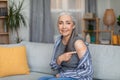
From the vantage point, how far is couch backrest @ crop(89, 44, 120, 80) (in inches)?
98.7

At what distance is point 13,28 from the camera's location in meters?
5.20

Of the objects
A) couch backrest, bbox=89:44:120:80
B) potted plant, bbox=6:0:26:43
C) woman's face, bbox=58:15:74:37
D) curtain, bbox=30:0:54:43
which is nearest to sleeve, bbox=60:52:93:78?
woman's face, bbox=58:15:74:37

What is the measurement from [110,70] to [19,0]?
11.2 feet

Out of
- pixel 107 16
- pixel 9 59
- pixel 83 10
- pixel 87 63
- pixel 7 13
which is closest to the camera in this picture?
pixel 87 63

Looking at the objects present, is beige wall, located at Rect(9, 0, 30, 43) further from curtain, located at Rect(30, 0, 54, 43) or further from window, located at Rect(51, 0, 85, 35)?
window, located at Rect(51, 0, 85, 35)

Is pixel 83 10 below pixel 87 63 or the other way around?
the other way around

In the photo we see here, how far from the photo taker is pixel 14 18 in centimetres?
491

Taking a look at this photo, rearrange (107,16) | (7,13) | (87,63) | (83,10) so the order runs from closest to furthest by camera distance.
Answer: (87,63) → (7,13) → (107,16) → (83,10)

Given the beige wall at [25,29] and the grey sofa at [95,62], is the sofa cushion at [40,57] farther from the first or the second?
the beige wall at [25,29]

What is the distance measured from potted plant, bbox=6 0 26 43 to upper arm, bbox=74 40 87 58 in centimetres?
293

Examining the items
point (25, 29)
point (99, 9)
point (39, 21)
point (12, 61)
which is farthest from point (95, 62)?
point (99, 9)

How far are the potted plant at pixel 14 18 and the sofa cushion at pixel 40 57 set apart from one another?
1987mm

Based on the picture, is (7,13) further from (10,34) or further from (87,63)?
(87,63)

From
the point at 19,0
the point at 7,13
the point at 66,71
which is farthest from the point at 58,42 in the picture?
the point at 19,0
